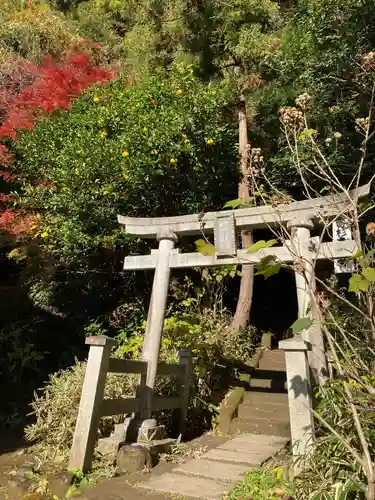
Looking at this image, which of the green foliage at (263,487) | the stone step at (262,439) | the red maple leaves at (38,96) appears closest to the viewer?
the green foliage at (263,487)

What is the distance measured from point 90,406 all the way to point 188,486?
112cm

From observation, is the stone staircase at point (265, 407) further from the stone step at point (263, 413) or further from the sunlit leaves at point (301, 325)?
the sunlit leaves at point (301, 325)

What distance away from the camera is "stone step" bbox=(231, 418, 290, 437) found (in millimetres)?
5766

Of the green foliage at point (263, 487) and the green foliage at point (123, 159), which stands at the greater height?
the green foliage at point (123, 159)

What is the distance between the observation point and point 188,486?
3848mm

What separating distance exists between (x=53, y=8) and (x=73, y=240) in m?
12.2

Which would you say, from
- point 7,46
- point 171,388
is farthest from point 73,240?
point 7,46

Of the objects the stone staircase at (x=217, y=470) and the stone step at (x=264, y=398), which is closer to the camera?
the stone staircase at (x=217, y=470)

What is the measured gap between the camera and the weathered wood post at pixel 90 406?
4246 millimetres

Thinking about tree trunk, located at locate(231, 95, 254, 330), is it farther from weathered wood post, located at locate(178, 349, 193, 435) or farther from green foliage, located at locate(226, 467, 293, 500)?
green foliage, located at locate(226, 467, 293, 500)

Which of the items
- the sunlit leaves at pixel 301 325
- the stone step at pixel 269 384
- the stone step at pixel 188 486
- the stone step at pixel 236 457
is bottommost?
the stone step at pixel 188 486

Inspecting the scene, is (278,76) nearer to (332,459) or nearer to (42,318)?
(42,318)

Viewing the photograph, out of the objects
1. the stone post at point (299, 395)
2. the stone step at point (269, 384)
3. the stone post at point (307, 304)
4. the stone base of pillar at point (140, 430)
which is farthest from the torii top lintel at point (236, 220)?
the stone step at point (269, 384)

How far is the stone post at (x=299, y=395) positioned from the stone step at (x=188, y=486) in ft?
2.21
